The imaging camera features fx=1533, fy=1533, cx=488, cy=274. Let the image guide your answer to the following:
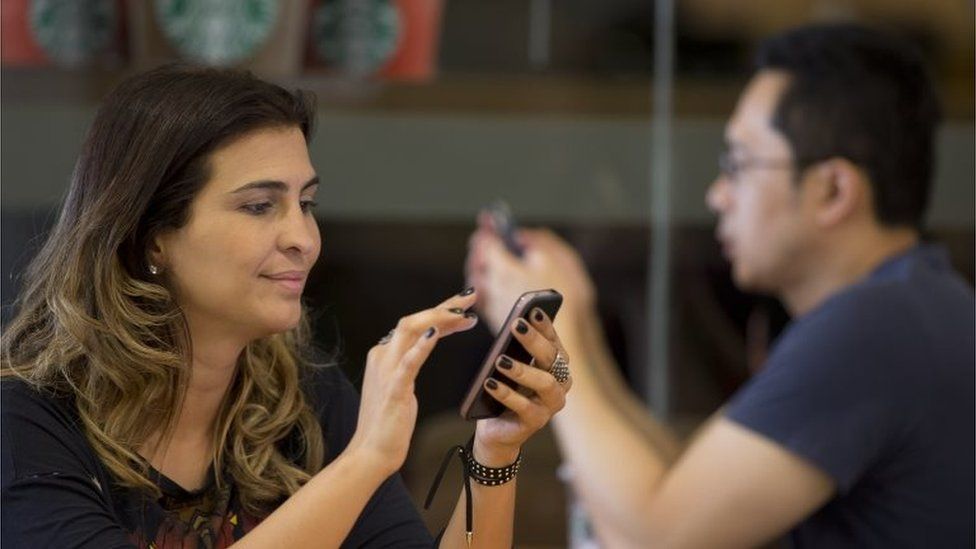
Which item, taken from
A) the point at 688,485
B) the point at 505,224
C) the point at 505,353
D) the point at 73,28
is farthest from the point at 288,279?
the point at 73,28

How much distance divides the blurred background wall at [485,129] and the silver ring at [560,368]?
3.42ft

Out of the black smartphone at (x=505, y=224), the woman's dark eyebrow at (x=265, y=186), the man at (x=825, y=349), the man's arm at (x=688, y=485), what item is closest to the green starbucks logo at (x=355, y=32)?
the black smartphone at (x=505, y=224)

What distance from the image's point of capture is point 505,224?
2.61 meters

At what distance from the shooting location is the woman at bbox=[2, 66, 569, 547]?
1306mm

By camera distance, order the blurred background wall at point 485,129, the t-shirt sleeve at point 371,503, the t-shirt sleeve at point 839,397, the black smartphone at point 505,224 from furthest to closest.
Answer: the blurred background wall at point 485,129 → the black smartphone at point 505,224 → the t-shirt sleeve at point 839,397 → the t-shirt sleeve at point 371,503

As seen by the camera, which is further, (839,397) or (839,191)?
(839,191)

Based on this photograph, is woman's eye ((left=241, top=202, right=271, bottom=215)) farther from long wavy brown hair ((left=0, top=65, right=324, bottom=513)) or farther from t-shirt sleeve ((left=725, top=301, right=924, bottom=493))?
t-shirt sleeve ((left=725, top=301, right=924, bottom=493))

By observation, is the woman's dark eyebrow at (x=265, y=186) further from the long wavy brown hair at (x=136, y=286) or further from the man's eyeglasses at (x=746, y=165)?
the man's eyeglasses at (x=746, y=165)

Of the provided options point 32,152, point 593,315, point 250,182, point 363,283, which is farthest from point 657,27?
point 250,182

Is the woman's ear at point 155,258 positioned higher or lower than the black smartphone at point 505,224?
higher

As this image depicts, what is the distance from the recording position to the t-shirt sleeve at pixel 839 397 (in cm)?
190

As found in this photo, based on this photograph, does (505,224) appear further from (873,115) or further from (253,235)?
(253,235)

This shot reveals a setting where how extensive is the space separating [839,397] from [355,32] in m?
1.11

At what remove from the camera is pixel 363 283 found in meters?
2.62
